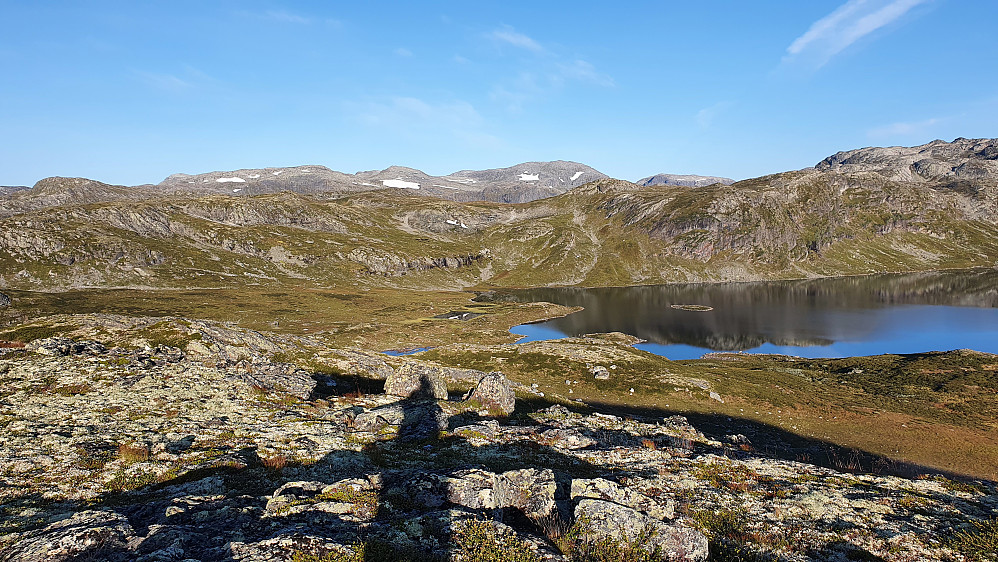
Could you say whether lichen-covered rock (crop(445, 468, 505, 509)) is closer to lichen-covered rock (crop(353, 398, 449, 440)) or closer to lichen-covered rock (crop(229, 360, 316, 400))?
lichen-covered rock (crop(353, 398, 449, 440))

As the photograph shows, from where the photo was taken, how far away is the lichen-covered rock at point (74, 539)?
8.96 metres

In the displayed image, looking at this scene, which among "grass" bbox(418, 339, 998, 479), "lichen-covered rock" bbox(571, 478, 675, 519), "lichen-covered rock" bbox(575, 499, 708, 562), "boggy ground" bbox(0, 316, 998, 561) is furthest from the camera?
"grass" bbox(418, 339, 998, 479)

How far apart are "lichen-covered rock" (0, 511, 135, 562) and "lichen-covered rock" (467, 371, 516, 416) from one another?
76.7 feet

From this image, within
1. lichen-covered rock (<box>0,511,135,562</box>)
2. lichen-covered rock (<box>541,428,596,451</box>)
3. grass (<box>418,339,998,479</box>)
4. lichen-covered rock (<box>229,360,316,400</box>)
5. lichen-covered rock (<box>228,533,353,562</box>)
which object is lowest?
grass (<box>418,339,998,479</box>)

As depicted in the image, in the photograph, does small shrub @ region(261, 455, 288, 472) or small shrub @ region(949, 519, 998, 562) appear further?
small shrub @ region(261, 455, 288, 472)

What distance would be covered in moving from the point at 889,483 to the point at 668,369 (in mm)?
53992

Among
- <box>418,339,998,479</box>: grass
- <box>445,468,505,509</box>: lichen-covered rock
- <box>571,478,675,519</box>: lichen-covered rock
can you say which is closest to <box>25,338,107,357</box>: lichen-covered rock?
<box>445,468,505,509</box>: lichen-covered rock

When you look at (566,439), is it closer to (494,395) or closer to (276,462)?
(494,395)

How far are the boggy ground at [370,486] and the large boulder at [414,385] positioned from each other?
11.1ft

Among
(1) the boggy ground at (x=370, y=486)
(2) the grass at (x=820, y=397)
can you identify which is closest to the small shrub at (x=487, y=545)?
(1) the boggy ground at (x=370, y=486)

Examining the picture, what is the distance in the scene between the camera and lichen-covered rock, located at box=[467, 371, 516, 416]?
106 ft

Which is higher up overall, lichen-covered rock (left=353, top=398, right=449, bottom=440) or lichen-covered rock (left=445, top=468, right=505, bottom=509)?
lichen-covered rock (left=445, top=468, right=505, bottom=509)

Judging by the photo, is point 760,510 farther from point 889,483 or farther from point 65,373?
point 65,373

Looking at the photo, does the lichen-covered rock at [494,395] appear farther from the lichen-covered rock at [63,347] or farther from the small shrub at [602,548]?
the lichen-covered rock at [63,347]
